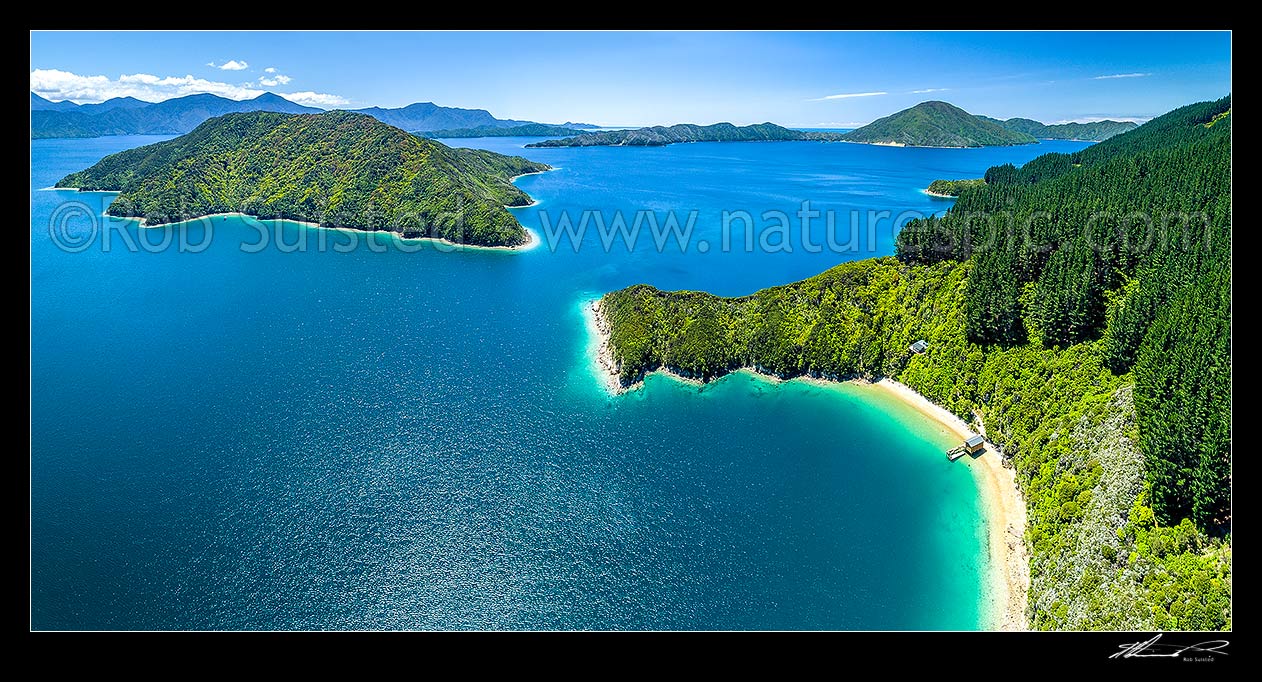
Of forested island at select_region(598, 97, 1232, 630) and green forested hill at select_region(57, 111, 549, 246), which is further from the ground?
green forested hill at select_region(57, 111, 549, 246)

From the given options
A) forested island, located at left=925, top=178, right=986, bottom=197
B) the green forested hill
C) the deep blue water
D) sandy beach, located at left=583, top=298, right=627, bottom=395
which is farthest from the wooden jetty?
forested island, located at left=925, top=178, right=986, bottom=197

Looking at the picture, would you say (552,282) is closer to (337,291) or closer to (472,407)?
(337,291)

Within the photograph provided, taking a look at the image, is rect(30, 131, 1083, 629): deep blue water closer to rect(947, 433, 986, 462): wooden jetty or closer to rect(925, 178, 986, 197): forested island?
rect(947, 433, 986, 462): wooden jetty
